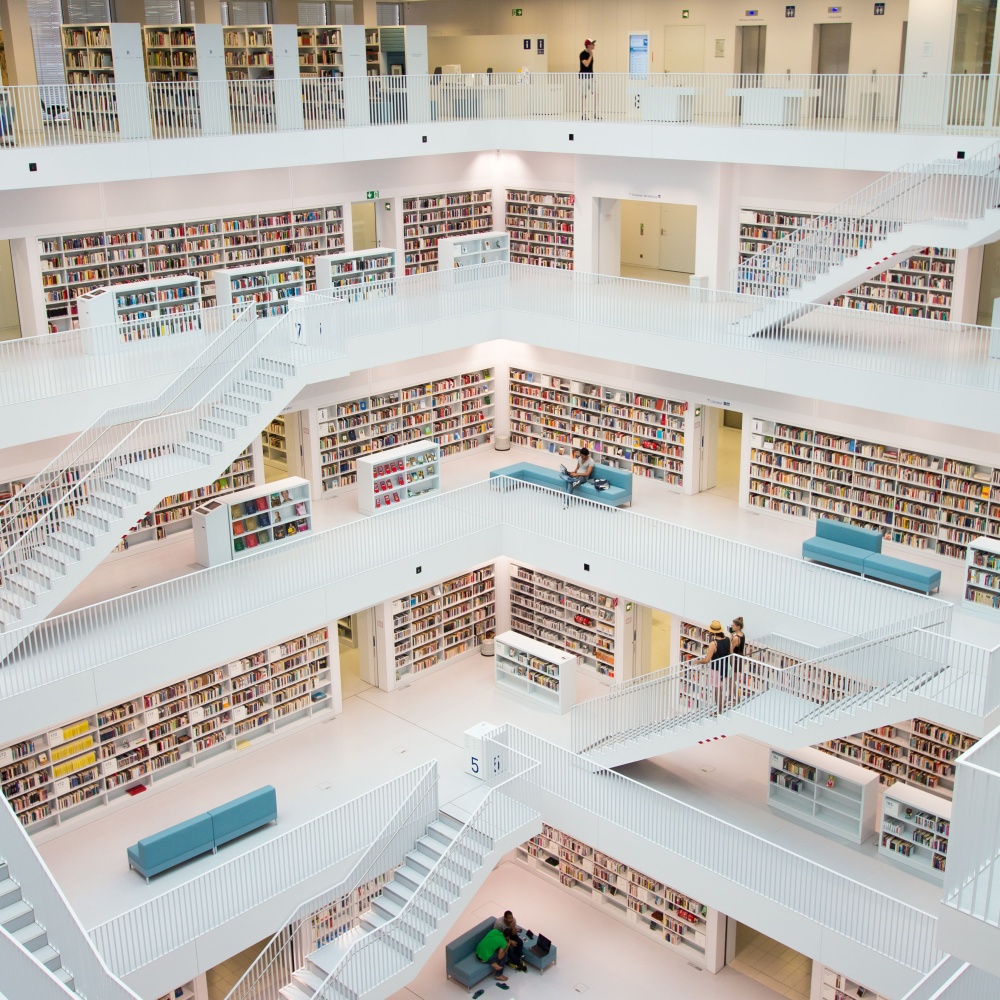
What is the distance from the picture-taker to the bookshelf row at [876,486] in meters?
17.4

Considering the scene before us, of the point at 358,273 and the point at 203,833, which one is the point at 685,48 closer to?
the point at 358,273

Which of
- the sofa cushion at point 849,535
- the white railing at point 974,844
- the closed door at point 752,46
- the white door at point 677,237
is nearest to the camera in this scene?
the white railing at point 974,844

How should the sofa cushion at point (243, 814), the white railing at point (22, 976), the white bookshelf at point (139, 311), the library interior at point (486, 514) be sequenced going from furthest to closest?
the white bookshelf at point (139, 311) → the sofa cushion at point (243, 814) → the library interior at point (486, 514) → the white railing at point (22, 976)

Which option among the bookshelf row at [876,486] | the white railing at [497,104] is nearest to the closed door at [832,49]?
the white railing at [497,104]

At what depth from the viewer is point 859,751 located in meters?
17.0

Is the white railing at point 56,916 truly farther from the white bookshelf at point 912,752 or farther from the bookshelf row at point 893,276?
the bookshelf row at point 893,276

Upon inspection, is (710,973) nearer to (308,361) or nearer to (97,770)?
(97,770)

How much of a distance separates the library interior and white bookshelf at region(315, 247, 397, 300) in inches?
4.1

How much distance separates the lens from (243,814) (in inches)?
614

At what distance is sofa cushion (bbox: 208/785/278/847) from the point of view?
50.5ft

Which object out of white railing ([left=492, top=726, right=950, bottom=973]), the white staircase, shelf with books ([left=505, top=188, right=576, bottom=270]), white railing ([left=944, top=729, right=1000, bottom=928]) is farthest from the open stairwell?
shelf with books ([left=505, top=188, right=576, bottom=270])

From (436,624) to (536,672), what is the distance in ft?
7.12

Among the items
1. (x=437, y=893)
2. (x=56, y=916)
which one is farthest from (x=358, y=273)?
(x=56, y=916)

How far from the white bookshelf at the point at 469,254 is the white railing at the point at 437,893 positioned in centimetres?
855
